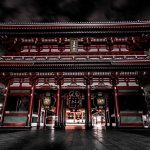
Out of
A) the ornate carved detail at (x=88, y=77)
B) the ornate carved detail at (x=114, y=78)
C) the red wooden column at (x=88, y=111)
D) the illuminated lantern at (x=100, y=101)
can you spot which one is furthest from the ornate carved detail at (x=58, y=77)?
the ornate carved detail at (x=114, y=78)

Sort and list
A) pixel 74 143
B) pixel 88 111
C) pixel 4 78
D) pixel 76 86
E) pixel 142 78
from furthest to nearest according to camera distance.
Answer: pixel 76 86
pixel 4 78
pixel 142 78
pixel 88 111
pixel 74 143

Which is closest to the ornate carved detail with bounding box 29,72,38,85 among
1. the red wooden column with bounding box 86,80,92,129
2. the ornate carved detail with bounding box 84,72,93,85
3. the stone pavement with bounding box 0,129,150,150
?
the ornate carved detail with bounding box 84,72,93,85

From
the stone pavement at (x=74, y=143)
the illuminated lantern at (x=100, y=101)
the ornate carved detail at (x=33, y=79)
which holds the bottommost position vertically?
the stone pavement at (x=74, y=143)

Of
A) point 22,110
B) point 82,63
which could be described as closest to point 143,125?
point 82,63

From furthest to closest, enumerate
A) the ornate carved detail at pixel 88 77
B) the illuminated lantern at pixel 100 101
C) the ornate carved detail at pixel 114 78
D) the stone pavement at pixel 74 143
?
the ornate carved detail at pixel 88 77
the ornate carved detail at pixel 114 78
the illuminated lantern at pixel 100 101
the stone pavement at pixel 74 143

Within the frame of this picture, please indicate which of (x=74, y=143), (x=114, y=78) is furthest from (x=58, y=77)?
(x=74, y=143)

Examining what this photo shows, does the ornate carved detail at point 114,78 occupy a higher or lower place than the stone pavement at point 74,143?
higher

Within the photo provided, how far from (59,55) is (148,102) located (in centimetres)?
810

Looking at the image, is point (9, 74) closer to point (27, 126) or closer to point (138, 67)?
point (27, 126)

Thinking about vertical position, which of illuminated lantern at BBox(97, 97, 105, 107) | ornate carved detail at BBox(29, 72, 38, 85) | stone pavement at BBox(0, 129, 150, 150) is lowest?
stone pavement at BBox(0, 129, 150, 150)

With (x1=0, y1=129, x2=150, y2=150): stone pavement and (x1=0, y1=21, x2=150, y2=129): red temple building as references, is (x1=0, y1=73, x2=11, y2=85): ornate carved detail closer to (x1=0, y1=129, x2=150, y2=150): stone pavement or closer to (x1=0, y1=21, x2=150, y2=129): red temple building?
(x1=0, y1=21, x2=150, y2=129): red temple building

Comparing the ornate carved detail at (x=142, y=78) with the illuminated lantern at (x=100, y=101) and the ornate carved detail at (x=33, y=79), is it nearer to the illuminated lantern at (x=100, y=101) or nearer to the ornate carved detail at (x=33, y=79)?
the illuminated lantern at (x=100, y=101)

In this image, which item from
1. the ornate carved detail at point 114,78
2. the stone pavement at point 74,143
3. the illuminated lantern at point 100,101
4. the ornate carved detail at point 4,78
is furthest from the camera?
the ornate carved detail at point 114,78

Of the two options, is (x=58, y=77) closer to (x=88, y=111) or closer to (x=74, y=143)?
(x=88, y=111)
